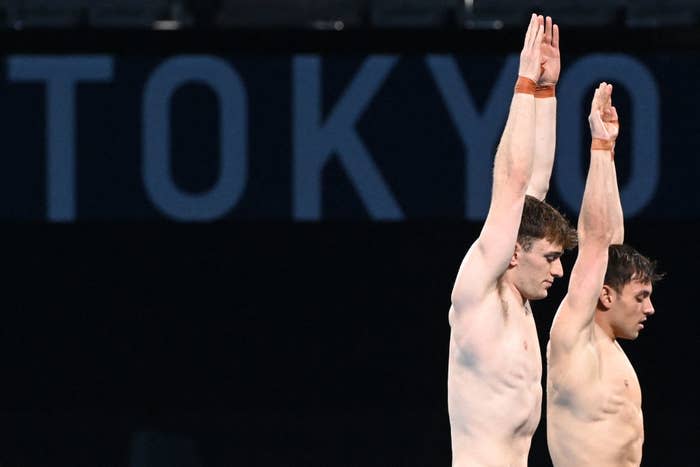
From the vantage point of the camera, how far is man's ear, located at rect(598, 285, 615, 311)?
521 centimetres

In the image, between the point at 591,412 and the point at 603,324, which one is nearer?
the point at 591,412

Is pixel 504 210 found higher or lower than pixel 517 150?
lower

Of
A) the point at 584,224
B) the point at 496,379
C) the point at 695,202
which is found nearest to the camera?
the point at 496,379

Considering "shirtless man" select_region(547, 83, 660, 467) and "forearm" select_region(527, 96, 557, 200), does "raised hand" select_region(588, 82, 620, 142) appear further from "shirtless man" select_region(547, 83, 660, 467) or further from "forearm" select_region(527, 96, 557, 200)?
"forearm" select_region(527, 96, 557, 200)

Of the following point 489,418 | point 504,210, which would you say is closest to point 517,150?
point 504,210

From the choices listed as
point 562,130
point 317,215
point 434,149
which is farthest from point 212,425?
point 562,130

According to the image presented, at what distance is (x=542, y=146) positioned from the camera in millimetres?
5195

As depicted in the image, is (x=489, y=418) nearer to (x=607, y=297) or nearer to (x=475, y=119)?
(x=607, y=297)

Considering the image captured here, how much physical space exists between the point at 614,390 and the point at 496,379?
2.29ft

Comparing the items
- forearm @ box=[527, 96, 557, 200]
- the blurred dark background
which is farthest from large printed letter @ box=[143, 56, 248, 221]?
forearm @ box=[527, 96, 557, 200]

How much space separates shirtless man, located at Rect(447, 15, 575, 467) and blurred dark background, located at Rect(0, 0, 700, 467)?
283cm

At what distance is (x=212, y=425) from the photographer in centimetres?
777

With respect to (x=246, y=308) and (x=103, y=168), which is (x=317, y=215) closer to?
(x=246, y=308)

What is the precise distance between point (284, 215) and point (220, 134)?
21.9 inches
